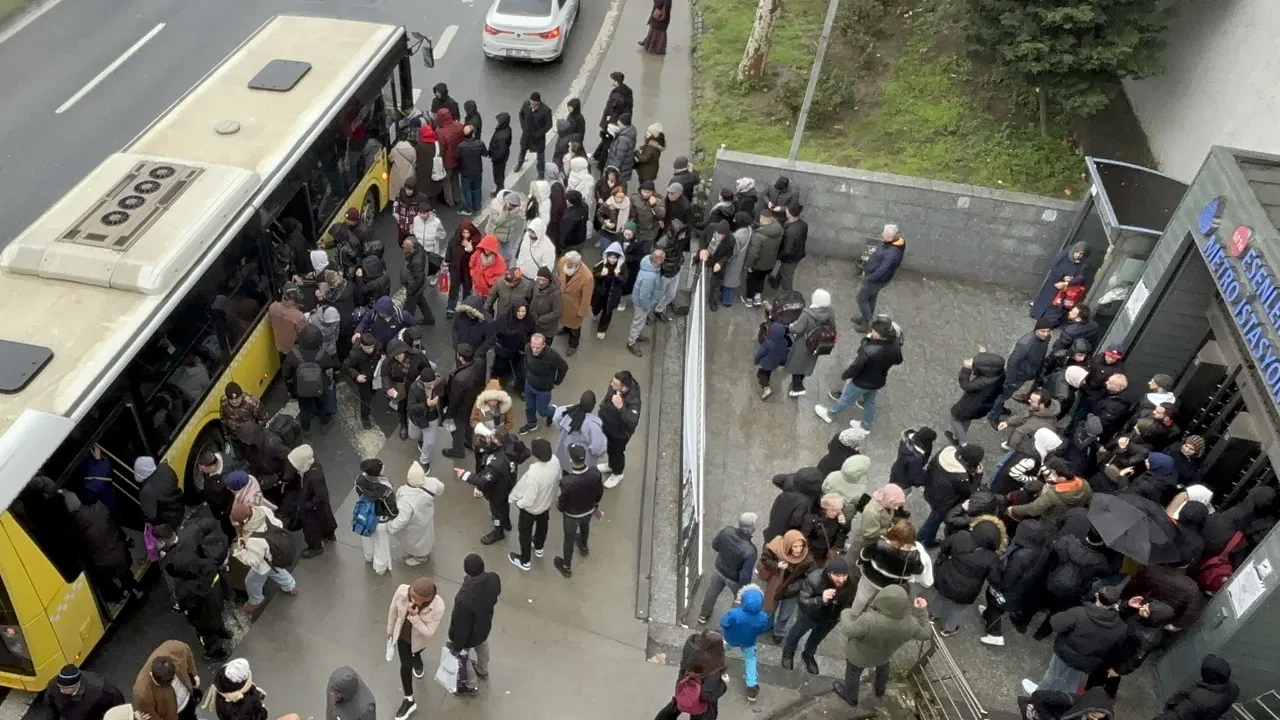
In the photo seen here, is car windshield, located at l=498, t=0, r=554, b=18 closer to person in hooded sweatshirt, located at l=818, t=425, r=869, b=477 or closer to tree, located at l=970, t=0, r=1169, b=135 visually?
tree, located at l=970, t=0, r=1169, b=135

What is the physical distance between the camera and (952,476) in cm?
901

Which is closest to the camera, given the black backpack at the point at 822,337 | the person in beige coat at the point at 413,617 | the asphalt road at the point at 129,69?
the person in beige coat at the point at 413,617

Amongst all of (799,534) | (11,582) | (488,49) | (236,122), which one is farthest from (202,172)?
(488,49)

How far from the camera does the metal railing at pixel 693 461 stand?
29.5 ft

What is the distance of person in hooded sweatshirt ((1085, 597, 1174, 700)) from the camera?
7.82m

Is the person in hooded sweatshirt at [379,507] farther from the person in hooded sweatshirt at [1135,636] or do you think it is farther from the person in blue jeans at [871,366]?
the person in hooded sweatshirt at [1135,636]

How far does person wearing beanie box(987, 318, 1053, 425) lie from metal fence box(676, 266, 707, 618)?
3333 mm

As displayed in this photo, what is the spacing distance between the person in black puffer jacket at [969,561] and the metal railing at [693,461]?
2118 mm

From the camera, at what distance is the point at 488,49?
17484 millimetres

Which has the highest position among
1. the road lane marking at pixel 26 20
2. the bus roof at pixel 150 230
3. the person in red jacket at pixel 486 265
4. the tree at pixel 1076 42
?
the tree at pixel 1076 42

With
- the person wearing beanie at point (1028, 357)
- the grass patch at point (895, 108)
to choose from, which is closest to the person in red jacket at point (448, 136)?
the grass patch at point (895, 108)

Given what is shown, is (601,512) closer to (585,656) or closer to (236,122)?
(585,656)

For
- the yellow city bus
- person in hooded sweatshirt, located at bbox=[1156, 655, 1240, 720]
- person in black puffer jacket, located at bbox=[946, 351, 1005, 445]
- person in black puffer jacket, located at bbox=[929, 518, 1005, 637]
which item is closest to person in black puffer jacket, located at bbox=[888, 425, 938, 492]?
person in black puffer jacket, located at bbox=[929, 518, 1005, 637]

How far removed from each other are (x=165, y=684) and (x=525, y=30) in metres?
13.3
